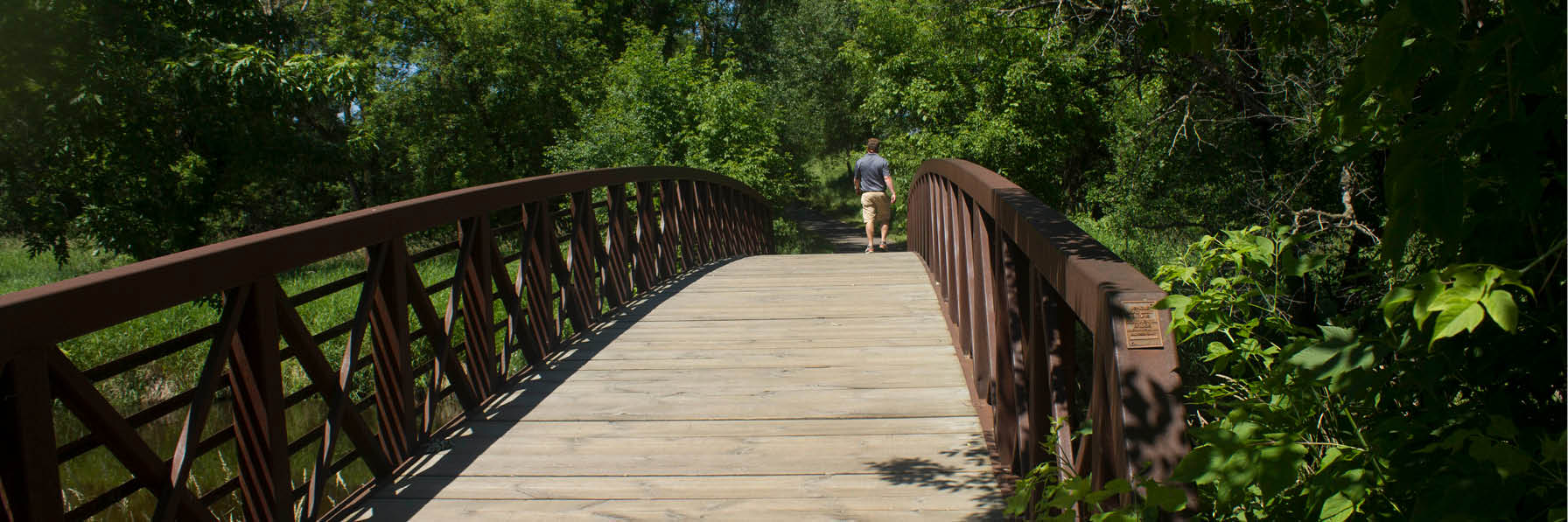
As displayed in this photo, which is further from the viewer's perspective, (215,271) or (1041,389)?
(1041,389)

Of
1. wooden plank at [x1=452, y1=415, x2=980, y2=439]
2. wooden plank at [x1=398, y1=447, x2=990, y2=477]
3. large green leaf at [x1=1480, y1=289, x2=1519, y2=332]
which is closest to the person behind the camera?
large green leaf at [x1=1480, y1=289, x2=1519, y2=332]

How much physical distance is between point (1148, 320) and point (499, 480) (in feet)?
7.89

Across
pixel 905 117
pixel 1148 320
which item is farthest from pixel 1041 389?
pixel 905 117

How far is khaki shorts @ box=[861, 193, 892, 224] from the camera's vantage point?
13.4 meters

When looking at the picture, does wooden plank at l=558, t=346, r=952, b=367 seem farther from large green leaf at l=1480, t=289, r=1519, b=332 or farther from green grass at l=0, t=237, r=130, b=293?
green grass at l=0, t=237, r=130, b=293

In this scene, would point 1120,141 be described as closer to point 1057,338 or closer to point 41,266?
point 1057,338

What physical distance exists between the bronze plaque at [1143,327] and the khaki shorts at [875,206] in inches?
452

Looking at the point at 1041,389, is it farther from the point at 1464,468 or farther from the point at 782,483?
the point at 1464,468

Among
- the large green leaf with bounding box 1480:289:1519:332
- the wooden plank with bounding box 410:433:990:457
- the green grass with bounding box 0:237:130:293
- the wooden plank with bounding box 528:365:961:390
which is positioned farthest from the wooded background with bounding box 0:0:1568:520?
the wooden plank with bounding box 528:365:961:390

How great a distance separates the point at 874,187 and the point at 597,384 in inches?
341

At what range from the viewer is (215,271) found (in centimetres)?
273

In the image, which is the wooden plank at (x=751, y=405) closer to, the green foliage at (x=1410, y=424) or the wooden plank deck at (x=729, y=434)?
the wooden plank deck at (x=729, y=434)

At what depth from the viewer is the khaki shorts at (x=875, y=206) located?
43.8 feet

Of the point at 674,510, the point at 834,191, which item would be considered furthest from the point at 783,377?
the point at 834,191
